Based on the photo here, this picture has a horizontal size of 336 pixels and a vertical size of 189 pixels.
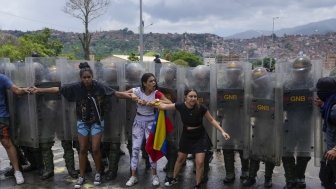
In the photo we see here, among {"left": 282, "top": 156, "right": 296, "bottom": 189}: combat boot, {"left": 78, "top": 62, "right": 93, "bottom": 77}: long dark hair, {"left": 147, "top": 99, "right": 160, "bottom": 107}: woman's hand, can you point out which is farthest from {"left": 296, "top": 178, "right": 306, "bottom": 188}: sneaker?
{"left": 78, "top": 62, "right": 93, "bottom": 77}: long dark hair

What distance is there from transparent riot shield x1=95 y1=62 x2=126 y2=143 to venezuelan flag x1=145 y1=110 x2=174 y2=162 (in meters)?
0.70

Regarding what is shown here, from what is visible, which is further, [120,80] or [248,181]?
[120,80]

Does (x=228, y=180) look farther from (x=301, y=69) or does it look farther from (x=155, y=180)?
(x=301, y=69)

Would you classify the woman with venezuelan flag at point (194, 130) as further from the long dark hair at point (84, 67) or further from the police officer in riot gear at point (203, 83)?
the long dark hair at point (84, 67)

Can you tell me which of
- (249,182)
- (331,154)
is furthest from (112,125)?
(331,154)

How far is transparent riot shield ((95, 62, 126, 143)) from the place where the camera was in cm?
707

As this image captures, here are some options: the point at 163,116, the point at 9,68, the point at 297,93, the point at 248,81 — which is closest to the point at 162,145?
the point at 163,116

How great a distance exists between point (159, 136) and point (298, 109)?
2.07m

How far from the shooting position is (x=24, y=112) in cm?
711

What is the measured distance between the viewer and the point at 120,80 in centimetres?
706

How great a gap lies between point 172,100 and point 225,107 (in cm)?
86

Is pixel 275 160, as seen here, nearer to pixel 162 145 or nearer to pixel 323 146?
pixel 323 146

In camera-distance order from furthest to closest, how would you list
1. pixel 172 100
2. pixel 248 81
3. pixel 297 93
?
pixel 172 100, pixel 248 81, pixel 297 93

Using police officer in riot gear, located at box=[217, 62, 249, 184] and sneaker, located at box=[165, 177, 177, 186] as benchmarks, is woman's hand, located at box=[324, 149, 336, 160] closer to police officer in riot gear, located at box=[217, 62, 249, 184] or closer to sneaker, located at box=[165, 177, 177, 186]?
police officer in riot gear, located at box=[217, 62, 249, 184]
